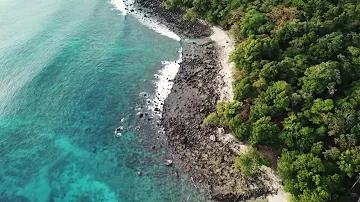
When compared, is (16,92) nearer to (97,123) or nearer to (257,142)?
(97,123)

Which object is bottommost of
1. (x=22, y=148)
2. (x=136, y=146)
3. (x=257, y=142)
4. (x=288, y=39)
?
(x=22, y=148)

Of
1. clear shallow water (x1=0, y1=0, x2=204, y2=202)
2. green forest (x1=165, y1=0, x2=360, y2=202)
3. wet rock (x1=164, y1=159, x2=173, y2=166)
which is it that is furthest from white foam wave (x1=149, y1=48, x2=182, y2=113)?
green forest (x1=165, y1=0, x2=360, y2=202)

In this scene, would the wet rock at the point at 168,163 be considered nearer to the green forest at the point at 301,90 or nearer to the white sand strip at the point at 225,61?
the green forest at the point at 301,90

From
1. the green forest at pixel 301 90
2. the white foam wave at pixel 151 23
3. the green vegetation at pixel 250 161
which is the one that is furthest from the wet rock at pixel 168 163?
the white foam wave at pixel 151 23

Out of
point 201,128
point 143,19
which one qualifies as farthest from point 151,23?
point 201,128

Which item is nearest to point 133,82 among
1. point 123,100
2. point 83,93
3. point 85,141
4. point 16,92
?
point 123,100
